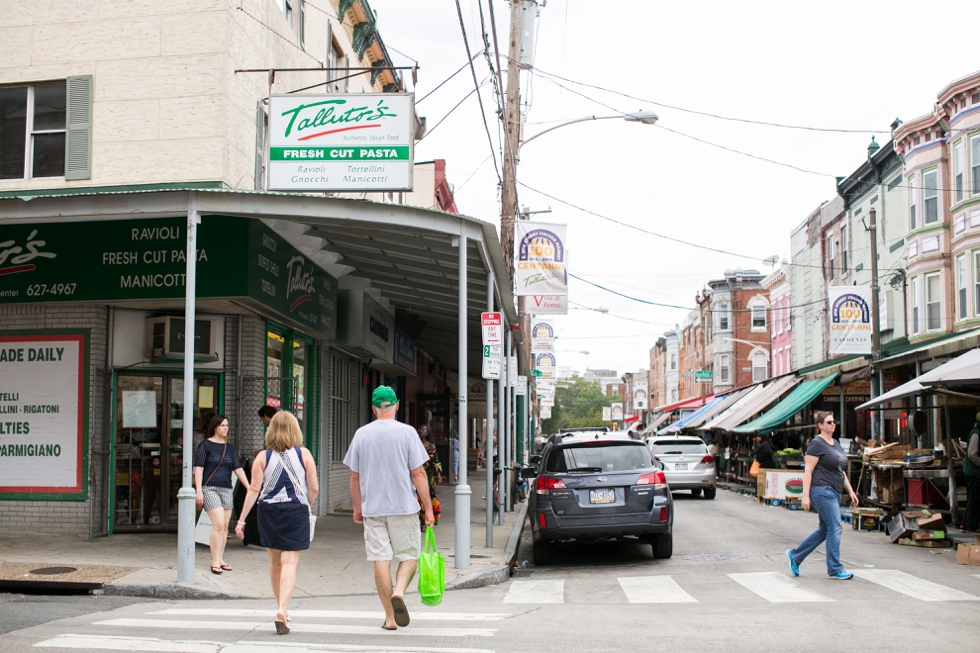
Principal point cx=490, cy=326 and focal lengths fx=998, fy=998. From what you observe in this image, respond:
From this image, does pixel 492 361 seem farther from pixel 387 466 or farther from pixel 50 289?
pixel 387 466

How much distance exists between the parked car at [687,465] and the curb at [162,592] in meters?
16.3

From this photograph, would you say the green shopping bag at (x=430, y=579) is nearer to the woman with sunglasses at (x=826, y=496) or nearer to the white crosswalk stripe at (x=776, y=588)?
the white crosswalk stripe at (x=776, y=588)

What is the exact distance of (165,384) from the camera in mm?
13969

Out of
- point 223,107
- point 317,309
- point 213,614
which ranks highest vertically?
point 223,107

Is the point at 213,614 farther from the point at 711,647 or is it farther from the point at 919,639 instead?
the point at 919,639

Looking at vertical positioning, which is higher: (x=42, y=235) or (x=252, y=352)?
(x=42, y=235)

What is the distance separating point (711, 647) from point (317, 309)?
1081 cm

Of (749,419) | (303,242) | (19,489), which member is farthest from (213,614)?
(749,419)

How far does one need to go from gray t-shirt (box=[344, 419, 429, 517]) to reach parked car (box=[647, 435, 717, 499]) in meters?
17.6

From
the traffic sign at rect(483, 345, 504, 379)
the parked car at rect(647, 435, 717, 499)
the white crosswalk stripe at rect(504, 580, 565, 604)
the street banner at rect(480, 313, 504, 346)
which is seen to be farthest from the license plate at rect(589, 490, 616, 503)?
the parked car at rect(647, 435, 717, 499)

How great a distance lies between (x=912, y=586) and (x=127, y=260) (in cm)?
1009

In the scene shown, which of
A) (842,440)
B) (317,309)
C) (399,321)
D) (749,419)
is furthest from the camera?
(749,419)

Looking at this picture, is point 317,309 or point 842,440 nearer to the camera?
point 317,309

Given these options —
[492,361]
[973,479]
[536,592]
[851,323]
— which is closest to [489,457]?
[492,361]
